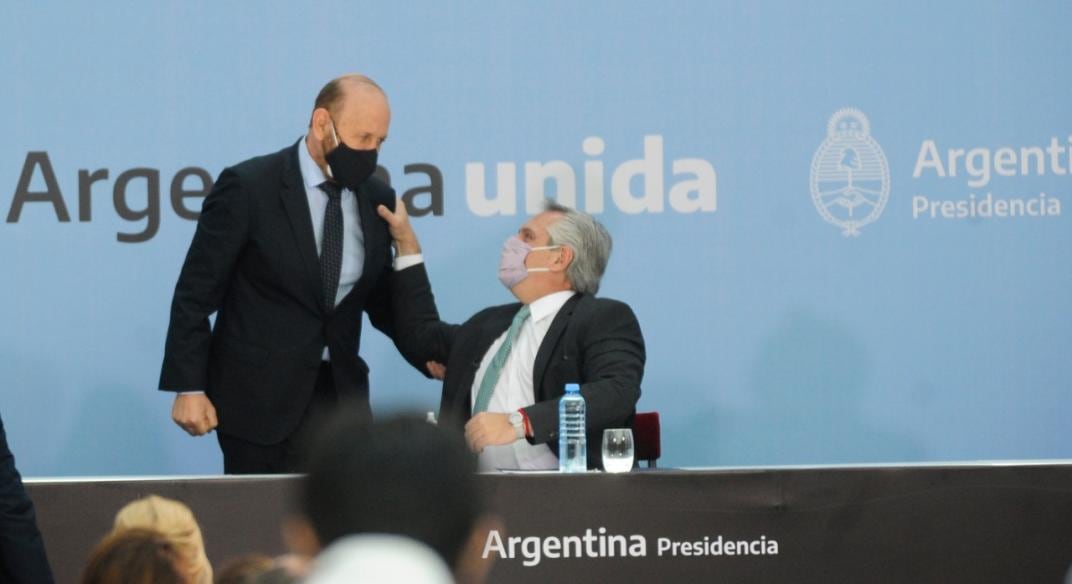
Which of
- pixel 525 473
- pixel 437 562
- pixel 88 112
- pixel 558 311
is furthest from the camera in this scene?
pixel 88 112

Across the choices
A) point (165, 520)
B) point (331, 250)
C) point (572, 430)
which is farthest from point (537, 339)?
point (165, 520)

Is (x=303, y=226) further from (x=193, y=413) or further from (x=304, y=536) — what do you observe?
(x=304, y=536)

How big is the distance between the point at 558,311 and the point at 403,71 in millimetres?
1322

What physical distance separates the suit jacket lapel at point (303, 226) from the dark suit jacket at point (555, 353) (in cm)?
24

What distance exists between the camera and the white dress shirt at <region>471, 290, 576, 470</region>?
12.6 ft

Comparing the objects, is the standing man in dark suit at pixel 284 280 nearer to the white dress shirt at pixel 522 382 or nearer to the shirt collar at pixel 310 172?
the shirt collar at pixel 310 172

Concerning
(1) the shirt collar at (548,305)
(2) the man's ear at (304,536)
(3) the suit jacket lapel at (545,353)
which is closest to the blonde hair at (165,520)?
(3) the suit jacket lapel at (545,353)

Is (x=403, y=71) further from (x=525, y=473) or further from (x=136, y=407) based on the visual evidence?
(x=525, y=473)

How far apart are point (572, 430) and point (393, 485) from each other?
8.58 ft

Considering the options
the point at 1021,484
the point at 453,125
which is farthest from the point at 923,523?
the point at 453,125

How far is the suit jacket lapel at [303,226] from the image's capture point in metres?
3.98

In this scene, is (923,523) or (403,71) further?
(403,71)

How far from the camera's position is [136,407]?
4.96 metres

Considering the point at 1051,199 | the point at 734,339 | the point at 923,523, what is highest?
the point at 1051,199
